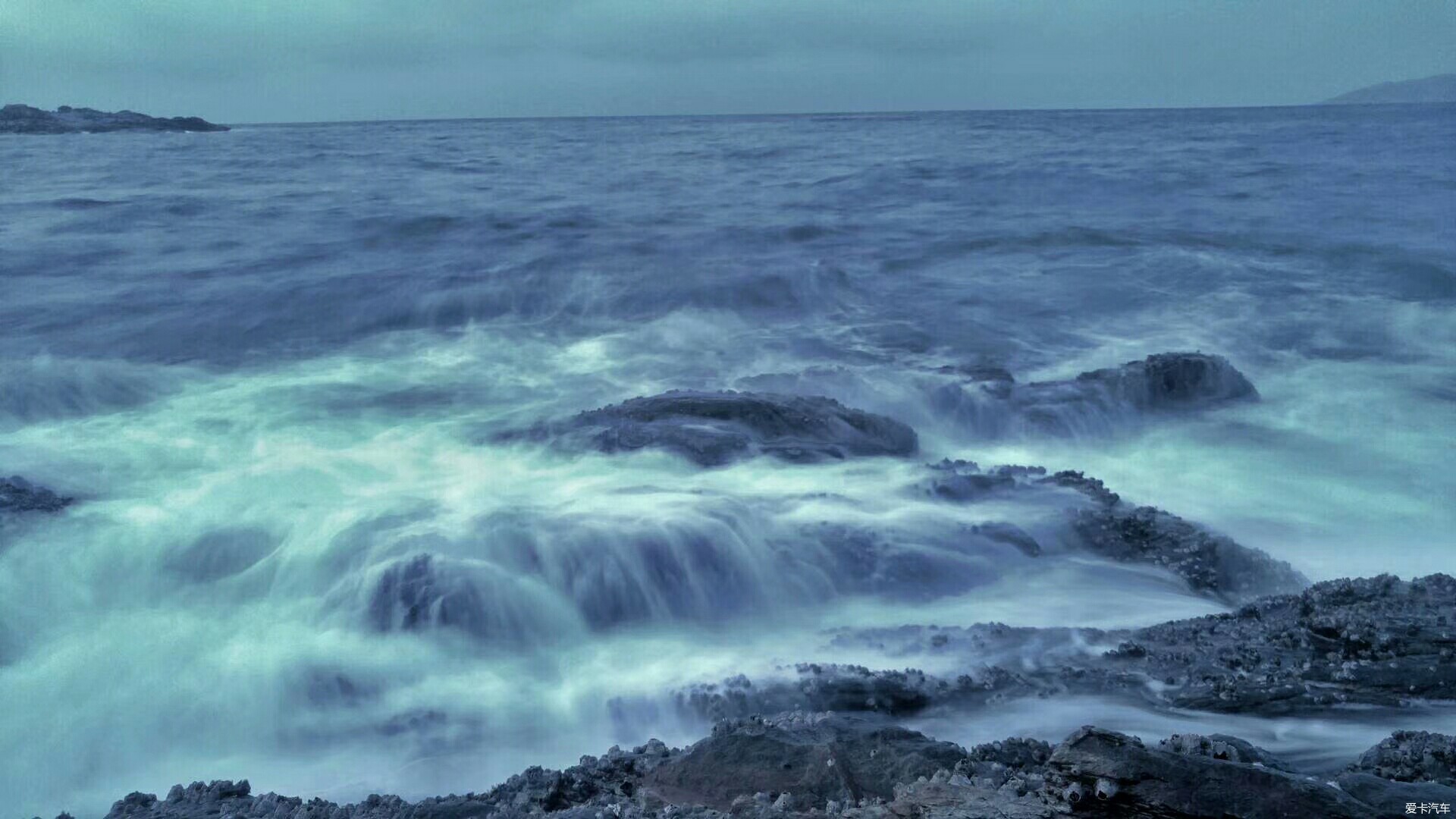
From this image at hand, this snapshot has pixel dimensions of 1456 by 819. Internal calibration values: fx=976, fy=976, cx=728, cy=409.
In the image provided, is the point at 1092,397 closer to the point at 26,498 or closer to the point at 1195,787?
the point at 1195,787

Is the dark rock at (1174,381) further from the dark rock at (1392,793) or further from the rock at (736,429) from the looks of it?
the dark rock at (1392,793)

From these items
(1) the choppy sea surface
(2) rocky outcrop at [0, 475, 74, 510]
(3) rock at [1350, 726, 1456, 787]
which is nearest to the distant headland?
(1) the choppy sea surface

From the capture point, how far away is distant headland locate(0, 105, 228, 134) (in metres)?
62.4

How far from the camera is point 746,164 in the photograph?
3356 centimetres

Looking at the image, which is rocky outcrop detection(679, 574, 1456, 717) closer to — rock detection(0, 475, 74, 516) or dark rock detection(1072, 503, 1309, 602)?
dark rock detection(1072, 503, 1309, 602)

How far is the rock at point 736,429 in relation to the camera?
738 centimetres

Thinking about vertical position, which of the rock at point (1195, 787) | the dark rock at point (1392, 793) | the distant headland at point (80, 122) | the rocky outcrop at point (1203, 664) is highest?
the distant headland at point (80, 122)

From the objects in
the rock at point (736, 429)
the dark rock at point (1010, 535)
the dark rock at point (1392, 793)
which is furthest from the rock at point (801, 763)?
the rock at point (736, 429)

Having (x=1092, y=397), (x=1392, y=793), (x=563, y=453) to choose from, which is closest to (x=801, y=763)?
(x=1392, y=793)

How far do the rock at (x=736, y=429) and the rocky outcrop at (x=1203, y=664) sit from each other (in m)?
2.60

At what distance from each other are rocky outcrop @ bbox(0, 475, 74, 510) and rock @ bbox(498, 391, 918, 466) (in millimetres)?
3449

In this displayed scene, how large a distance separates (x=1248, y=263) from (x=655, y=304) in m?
9.71

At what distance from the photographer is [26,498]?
274 inches

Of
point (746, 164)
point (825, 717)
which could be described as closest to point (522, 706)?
point (825, 717)
